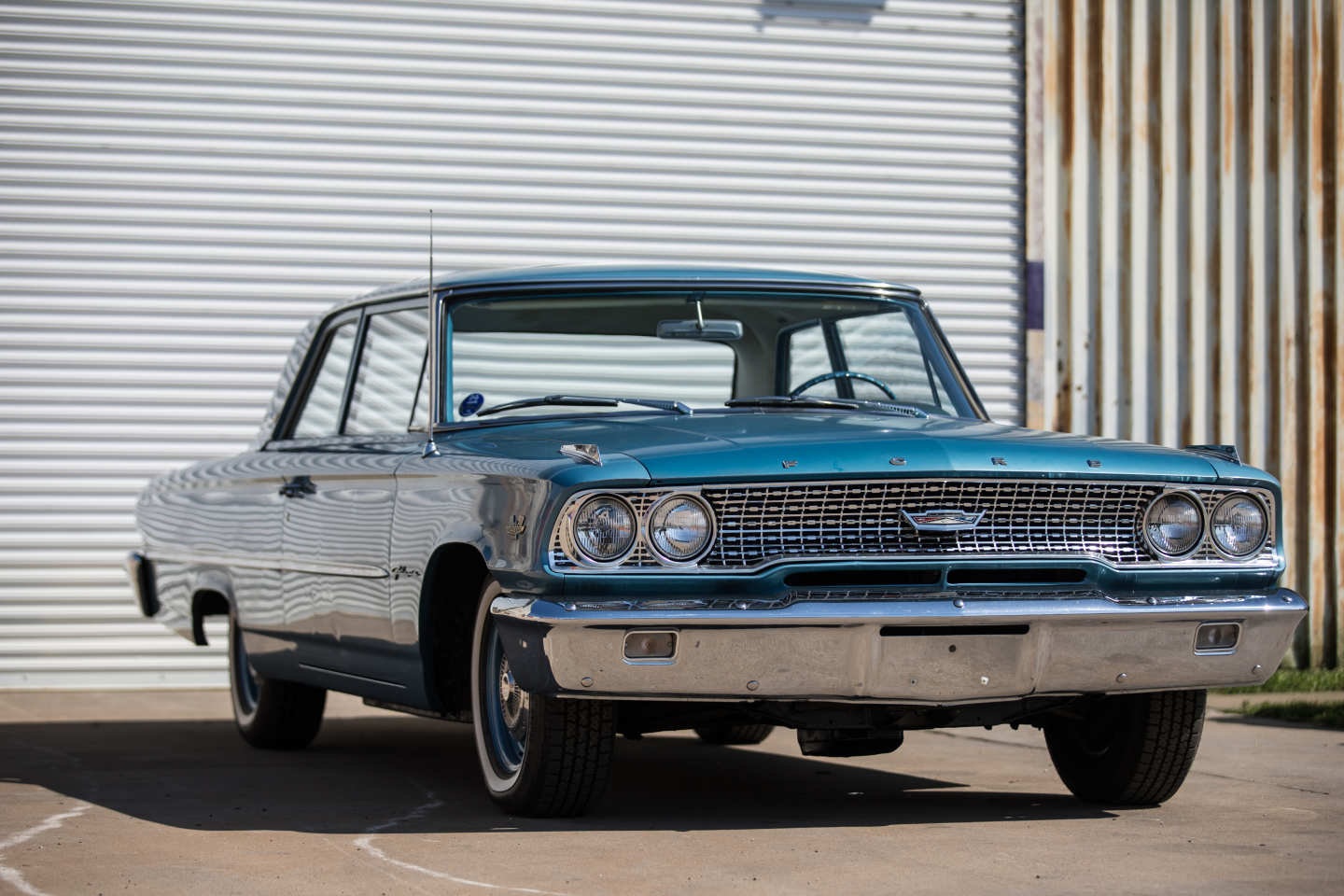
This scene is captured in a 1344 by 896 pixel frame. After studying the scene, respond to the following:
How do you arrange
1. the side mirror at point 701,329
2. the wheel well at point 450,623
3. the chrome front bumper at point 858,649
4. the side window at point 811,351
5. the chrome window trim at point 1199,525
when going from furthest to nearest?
the side window at point 811,351
the side mirror at point 701,329
the wheel well at point 450,623
the chrome window trim at point 1199,525
the chrome front bumper at point 858,649

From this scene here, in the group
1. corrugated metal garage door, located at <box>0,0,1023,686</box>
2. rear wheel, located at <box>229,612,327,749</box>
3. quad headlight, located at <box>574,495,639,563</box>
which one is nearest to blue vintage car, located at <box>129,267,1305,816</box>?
quad headlight, located at <box>574,495,639,563</box>

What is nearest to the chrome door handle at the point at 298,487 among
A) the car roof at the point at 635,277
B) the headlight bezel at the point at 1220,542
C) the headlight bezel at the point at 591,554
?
the car roof at the point at 635,277

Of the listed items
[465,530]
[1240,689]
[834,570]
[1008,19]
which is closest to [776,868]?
[834,570]

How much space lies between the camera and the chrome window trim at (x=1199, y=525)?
5289 mm

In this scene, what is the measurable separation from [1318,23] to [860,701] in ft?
28.2

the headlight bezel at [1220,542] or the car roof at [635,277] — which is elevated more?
the car roof at [635,277]

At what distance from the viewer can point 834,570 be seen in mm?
4922

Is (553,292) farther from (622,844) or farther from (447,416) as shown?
(622,844)

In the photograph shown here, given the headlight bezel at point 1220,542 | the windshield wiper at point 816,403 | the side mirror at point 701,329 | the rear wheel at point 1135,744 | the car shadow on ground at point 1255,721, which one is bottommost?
the car shadow on ground at point 1255,721

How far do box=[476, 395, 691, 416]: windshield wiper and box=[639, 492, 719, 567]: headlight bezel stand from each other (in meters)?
1.06

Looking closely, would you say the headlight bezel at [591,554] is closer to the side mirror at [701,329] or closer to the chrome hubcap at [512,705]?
the chrome hubcap at [512,705]

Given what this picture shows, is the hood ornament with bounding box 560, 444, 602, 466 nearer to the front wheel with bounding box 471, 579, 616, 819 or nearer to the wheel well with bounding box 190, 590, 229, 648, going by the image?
the front wheel with bounding box 471, 579, 616, 819

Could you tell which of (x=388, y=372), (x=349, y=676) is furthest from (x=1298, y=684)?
(x=349, y=676)

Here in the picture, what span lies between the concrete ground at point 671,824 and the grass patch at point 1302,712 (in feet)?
2.21
